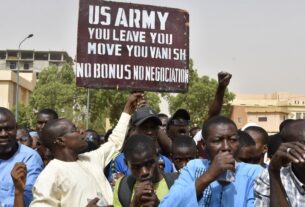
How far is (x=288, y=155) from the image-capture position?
2424 millimetres

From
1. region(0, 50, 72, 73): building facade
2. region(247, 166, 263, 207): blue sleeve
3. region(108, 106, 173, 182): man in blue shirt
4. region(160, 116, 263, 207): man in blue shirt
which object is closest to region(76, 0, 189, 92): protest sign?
region(108, 106, 173, 182): man in blue shirt

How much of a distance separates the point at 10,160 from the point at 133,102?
50.1 inches

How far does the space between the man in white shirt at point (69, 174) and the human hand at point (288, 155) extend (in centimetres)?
128

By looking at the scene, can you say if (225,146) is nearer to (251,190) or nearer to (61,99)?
(251,190)

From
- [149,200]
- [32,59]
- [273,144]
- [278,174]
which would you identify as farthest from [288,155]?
[32,59]

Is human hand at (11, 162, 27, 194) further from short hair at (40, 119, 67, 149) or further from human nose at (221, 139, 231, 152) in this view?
human nose at (221, 139, 231, 152)

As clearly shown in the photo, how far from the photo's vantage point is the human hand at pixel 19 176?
3.72 m

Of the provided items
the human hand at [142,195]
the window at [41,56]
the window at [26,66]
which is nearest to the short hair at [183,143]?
the human hand at [142,195]

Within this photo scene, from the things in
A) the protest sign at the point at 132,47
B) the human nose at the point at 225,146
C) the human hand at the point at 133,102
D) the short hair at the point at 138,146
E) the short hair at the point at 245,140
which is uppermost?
the protest sign at the point at 132,47

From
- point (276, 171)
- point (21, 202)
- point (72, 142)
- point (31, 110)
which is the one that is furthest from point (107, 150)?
point (31, 110)

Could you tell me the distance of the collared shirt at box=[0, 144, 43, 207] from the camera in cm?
402

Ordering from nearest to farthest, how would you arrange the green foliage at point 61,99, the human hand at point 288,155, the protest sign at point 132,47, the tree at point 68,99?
1. the human hand at point 288,155
2. the protest sign at point 132,47
3. the tree at point 68,99
4. the green foliage at point 61,99

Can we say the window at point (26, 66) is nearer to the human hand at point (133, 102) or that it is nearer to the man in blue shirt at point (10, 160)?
the human hand at point (133, 102)

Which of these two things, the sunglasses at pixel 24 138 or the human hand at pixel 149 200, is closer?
the human hand at pixel 149 200
